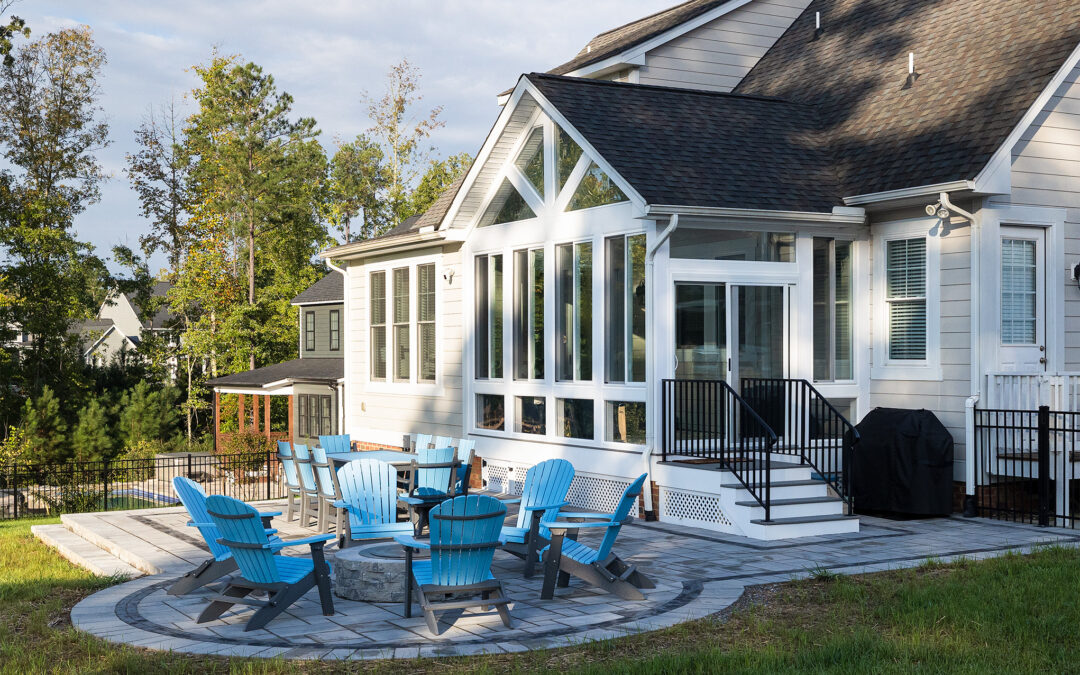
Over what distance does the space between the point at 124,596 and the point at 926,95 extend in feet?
37.9

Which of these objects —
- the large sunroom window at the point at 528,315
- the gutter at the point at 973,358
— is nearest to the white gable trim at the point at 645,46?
the large sunroom window at the point at 528,315

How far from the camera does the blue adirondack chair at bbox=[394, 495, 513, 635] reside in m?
7.09

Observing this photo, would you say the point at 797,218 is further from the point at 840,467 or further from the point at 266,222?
the point at 266,222

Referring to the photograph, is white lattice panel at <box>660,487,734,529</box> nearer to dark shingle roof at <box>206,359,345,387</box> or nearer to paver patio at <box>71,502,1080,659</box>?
paver patio at <box>71,502,1080,659</box>

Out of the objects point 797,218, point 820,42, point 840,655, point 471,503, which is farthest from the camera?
point 820,42

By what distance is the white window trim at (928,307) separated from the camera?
42.2ft

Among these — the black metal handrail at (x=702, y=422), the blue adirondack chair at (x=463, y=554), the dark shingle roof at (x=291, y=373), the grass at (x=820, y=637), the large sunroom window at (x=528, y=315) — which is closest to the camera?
the grass at (x=820, y=637)

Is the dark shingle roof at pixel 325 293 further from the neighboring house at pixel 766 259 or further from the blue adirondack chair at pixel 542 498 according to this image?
the blue adirondack chair at pixel 542 498

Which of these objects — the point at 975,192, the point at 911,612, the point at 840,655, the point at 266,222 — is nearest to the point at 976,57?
the point at 975,192

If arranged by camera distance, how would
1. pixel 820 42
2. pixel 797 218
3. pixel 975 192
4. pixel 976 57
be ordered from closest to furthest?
pixel 975 192
pixel 797 218
pixel 976 57
pixel 820 42

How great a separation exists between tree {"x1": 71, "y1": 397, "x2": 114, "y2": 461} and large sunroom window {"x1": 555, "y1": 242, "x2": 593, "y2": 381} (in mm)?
21475

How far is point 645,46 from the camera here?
18.0 m

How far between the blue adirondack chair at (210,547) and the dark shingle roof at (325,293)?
24.4 m

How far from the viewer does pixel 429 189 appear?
144ft
